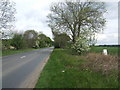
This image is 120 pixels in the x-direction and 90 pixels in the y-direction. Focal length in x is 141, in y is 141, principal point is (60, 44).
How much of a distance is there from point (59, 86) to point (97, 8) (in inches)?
1053

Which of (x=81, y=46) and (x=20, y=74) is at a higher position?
(x=81, y=46)

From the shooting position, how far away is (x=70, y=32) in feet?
103

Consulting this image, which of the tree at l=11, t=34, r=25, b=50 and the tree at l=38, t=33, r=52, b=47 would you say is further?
the tree at l=38, t=33, r=52, b=47

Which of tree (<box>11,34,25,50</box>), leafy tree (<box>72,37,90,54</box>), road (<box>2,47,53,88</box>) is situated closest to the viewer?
road (<box>2,47,53,88</box>)

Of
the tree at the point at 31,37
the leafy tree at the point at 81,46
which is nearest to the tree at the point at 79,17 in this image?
the leafy tree at the point at 81,46

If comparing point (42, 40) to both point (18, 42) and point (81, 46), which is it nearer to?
point (18, 42)

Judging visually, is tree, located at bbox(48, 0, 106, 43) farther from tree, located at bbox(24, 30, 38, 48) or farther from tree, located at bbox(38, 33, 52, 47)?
tree, located at bbox(38, 33, 52, 47)

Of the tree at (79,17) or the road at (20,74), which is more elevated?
the tree at (79,17)

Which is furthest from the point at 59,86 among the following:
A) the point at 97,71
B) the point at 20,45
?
the point at 20,45

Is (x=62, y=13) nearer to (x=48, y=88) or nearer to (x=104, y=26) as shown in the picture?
(x=104, y=26)

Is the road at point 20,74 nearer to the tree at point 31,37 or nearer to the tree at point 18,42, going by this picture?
the tree at point 18,42

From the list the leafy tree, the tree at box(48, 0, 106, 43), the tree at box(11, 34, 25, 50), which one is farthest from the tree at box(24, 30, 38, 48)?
the leafy tree

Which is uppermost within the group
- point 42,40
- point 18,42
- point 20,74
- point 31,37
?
point 31,37

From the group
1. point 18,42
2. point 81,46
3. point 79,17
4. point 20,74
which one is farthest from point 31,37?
point 20,74
